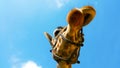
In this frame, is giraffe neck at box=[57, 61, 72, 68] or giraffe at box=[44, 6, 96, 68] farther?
giraffe neck at box=[57, 61, 72, 68]

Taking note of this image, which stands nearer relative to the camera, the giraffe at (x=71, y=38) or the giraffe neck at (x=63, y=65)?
the giraffe at (x=71, y=38)

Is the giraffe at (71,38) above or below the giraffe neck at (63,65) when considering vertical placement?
above

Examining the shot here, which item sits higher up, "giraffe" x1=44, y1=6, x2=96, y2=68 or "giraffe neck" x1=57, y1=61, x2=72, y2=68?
"giraffe" x1=44, y1=6, x2=96, y2=68

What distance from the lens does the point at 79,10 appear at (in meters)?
3.93

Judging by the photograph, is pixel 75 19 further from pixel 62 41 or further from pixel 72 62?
pixel 72 62

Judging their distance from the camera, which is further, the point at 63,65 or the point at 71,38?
the point at 63,65

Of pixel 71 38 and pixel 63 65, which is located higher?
pixel 71 38

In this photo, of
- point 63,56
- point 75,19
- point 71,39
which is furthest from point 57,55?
point 75,19

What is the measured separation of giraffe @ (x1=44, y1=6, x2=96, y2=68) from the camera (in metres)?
4.00

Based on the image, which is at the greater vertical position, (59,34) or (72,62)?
(59,34)

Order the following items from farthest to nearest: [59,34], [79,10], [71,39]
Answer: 1. [59,34]
2. [71,39]
3. [79,10]

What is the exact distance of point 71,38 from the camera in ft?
13.8

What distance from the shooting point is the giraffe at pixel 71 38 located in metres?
4.00

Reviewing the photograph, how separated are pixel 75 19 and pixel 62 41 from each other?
42 centimetres
